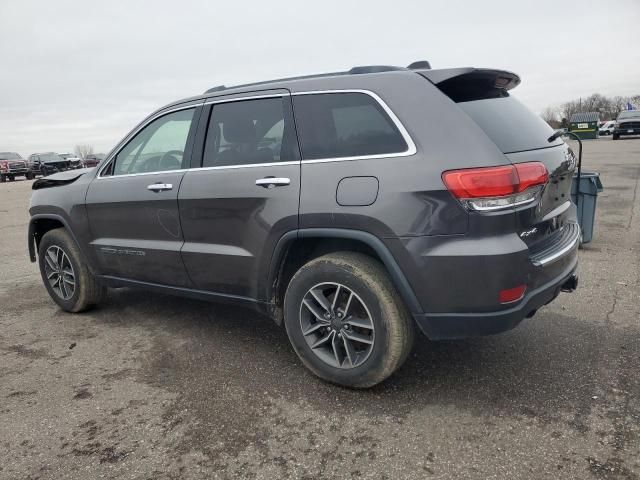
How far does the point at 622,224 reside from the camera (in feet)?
24.2

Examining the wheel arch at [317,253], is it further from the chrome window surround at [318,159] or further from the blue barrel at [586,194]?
the blue barrel at [586,194]

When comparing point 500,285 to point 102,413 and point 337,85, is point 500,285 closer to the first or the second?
point 337,85

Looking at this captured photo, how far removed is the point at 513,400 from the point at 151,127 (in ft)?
10.3

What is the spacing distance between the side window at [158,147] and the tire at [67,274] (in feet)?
2.84

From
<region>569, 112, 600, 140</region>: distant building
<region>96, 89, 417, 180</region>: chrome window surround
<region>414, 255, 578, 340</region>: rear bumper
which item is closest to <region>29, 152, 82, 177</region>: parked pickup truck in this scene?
<region>96, 89, 417, 180</region>: chrome window surround

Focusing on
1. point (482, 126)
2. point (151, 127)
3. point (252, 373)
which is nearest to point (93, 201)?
point (151, 127)

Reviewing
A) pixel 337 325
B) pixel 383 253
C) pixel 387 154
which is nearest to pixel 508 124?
pixel 387 154

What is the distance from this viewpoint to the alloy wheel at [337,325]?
2854 mm

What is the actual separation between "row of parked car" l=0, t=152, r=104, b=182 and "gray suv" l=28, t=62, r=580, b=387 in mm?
32039

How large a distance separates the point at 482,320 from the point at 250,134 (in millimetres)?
1820

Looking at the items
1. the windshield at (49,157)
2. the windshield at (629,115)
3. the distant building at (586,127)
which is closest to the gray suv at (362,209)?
the windshield at (629,115)

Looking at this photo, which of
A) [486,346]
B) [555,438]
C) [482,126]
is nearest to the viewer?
[555,438]

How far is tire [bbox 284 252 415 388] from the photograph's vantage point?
2727 millimetres

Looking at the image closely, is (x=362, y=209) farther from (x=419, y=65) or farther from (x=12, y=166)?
(x=12, y=166)
